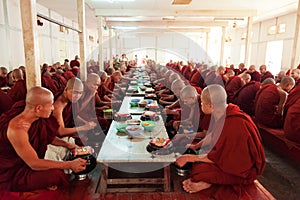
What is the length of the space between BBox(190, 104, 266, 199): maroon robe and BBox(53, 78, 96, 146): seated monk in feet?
5.45

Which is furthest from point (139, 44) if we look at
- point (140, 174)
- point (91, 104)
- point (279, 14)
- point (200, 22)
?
point (140, 174)

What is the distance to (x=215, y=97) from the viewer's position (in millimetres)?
2547

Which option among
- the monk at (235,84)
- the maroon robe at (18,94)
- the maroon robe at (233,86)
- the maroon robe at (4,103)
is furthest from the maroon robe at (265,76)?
the maroon robe at (4,103)

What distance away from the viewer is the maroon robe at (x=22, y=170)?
225 centimetres

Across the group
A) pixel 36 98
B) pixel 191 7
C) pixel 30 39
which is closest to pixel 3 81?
pixel 30 39

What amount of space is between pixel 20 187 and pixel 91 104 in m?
2.24

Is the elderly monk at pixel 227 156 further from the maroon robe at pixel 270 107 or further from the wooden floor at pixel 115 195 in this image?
the maroon robe at pixel 270 107

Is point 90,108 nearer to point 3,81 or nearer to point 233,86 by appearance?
point 3,81

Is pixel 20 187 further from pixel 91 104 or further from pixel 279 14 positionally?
pixel 279 14

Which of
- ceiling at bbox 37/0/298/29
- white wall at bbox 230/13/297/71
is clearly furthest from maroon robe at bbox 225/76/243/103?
white wall at bbox 230/13/297/71

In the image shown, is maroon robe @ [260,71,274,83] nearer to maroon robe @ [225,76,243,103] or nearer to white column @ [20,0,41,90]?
maroon robe @ [225,76,243,103]

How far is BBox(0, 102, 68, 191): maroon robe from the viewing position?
225 centimetres

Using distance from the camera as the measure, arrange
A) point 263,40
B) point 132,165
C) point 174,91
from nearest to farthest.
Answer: point 132,165, point 174,91, point 263,40

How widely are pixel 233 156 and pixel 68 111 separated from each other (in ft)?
7.35
